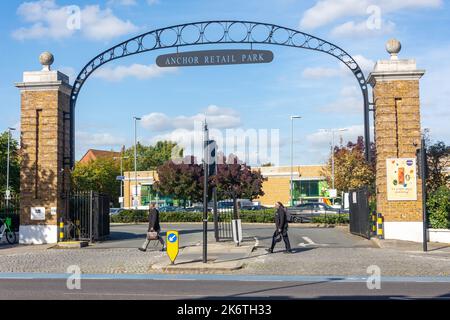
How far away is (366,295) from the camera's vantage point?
10992 mm

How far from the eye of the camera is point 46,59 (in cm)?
2398

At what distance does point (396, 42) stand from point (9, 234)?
56.2 ft

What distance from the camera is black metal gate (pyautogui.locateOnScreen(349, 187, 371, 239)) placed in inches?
927

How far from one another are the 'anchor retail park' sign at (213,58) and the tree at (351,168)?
27.4m

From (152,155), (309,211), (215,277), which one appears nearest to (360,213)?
(215,277)

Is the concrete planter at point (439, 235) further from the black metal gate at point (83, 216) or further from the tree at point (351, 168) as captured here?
the tree at point (351, 168)

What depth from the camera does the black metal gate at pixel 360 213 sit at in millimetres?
23547

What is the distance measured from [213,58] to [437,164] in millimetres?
12295

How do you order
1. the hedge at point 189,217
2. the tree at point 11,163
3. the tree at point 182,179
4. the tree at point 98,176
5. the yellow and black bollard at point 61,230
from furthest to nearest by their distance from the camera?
1. the tree at point 98,176
2. the tree at point 182,179
3. the tree at point 11,163
4. the hedge at point 189,217
5. the yellow and black bollard at point 61,230

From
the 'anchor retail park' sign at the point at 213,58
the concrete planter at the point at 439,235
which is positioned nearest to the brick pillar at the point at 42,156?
the 'anchor retail park' sign at the point at 213,58

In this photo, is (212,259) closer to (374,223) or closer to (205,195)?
(205,195)

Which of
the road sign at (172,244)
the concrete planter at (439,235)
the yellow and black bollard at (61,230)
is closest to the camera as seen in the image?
the road sign at (172,244)
